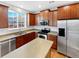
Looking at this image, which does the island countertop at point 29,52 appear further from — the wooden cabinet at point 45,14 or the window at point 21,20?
the window at point 21,20

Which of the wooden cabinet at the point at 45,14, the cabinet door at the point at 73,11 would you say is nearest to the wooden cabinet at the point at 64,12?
the cabinet door at the point at 73,11

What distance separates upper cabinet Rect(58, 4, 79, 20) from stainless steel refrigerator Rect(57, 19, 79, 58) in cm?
29

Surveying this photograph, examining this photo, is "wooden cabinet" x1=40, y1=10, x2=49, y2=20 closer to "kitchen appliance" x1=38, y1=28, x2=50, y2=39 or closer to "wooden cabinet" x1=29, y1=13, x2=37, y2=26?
"kitchen appliance" x1=38, y1=28, x2=50, y2=39

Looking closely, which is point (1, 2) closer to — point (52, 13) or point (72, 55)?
point (52, 13)

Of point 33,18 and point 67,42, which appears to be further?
point 33,18

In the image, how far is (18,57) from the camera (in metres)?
1.53

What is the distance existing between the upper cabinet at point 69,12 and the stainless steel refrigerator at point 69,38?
0.95 ft

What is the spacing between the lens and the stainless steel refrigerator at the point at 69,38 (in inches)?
142

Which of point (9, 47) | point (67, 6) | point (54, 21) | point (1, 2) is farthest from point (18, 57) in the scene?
point (54, 21)

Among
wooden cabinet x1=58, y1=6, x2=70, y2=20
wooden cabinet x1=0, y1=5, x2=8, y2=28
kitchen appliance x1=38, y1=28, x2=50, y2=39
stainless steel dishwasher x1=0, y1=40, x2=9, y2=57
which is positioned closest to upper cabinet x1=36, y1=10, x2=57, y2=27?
kitchen appliance x1=38, y1=28, x2=50, y2=39

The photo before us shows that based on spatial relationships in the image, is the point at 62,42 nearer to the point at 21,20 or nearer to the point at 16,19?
the point at 16,19

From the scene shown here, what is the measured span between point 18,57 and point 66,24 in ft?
9.80

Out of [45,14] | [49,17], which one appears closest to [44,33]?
[49,17]

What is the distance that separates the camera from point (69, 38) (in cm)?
389
